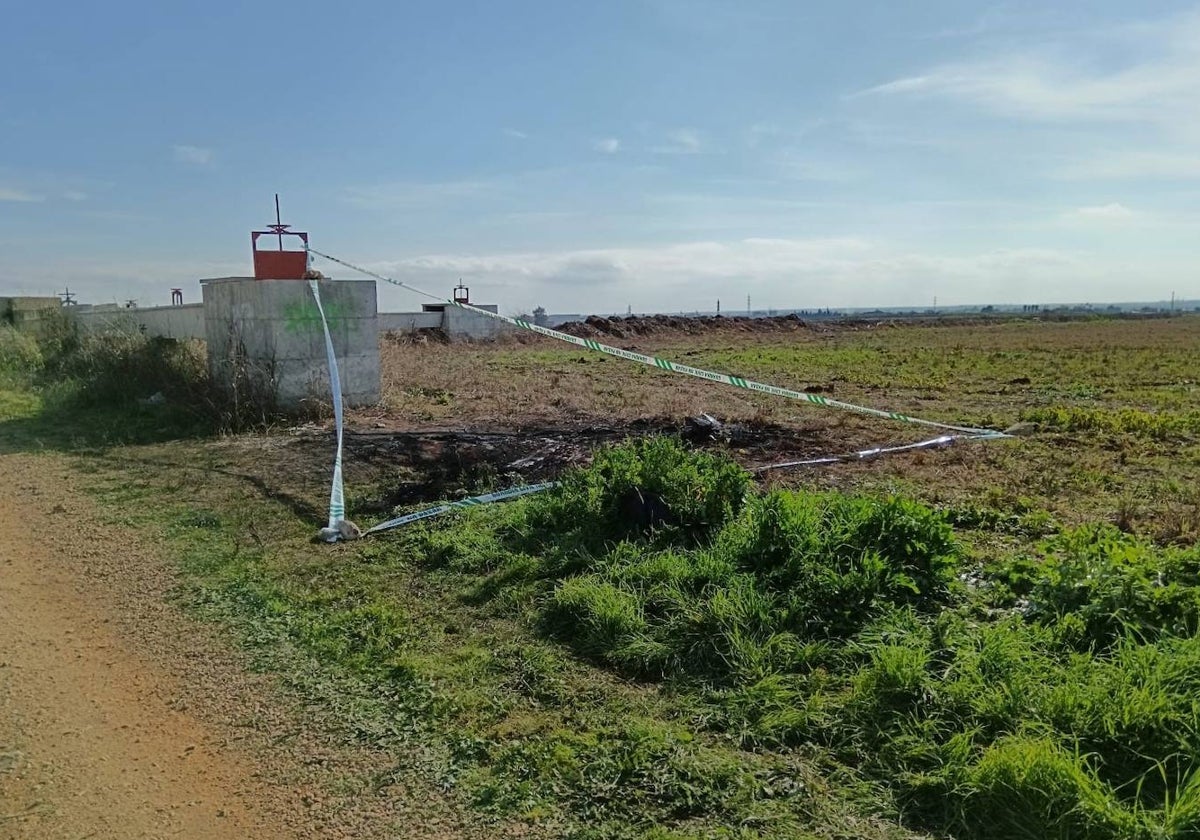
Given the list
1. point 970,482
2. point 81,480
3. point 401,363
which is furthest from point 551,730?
point 401,363

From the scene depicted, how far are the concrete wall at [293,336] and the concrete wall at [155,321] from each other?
178 cm

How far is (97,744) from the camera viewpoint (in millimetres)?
3266

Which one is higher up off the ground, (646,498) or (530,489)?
(646,498)

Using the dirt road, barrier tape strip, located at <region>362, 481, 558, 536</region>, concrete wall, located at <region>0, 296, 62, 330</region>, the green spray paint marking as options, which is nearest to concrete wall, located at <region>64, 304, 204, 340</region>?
the green spray paint marking

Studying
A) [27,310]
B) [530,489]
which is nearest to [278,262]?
[530,489]

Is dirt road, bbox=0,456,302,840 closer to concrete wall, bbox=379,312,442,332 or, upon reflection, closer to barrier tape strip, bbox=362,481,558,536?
barrier tape strip, bbox=362,481,558,536

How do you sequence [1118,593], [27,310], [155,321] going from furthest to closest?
1. [27,310]
2. [155,321]
3. [1118,593]

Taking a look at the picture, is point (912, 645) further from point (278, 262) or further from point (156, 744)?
point (278, 262)

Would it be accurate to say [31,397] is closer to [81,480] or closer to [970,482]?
[81,480]

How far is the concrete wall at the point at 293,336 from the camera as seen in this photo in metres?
10.4

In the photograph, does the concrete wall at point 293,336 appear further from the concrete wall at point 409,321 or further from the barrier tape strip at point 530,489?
the concrete wall at point 409,321

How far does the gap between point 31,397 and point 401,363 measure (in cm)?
670

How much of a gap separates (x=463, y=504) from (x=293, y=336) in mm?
5355

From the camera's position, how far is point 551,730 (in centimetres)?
330
